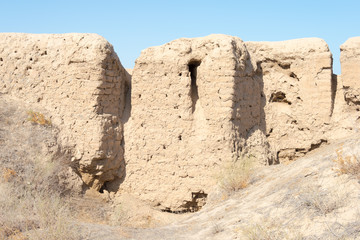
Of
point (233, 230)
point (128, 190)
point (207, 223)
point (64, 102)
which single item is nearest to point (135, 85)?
point (64, 102)

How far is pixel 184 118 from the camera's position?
980 centimetres

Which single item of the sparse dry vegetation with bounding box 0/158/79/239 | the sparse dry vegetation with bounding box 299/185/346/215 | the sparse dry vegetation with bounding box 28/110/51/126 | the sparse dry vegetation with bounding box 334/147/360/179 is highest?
the sparse dry vegetation with bounding box 28/110/51/126

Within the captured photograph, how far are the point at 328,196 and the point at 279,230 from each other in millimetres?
864

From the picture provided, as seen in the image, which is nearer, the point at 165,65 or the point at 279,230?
the point at 279,230

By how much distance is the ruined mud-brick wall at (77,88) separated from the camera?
31.4ft

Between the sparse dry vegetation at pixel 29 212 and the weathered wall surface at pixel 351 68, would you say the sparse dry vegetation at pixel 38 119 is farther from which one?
the weathered wall surface at pixel 351 68

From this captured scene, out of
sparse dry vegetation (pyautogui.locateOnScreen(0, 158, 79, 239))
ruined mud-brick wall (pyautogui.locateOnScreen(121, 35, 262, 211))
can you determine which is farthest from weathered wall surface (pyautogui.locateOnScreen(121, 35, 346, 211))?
sparse dry vegetation (pyautogui.locateOnScreen(0, 158, 79, 239))

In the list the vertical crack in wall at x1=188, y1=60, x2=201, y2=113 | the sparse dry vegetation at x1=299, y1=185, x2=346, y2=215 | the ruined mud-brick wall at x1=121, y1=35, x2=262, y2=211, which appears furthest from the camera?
the vertical crack in wall at x1=188, y1=60, x2=201, y2=113

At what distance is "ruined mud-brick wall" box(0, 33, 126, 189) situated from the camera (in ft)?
31.4

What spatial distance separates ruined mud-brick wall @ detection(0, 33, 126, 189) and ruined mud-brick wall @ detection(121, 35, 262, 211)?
1.58 ft

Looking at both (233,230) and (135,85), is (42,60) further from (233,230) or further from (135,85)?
(233,230)

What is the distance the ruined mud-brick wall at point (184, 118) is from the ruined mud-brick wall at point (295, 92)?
0.77 metres

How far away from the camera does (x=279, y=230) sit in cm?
577

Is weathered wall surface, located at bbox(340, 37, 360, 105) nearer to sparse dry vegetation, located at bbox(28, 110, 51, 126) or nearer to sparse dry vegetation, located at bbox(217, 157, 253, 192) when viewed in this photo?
sparse dry vegetation, located at bbox(217, 157, 253, 192)
